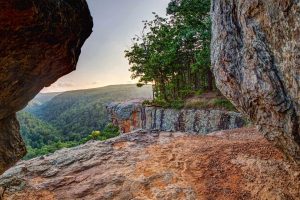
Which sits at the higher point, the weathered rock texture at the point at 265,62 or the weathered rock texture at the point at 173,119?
the weathered rock texture at the point at 265,62

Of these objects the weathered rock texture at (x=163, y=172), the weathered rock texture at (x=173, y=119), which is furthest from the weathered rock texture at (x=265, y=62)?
the weathered rock texture at (x=173, y=119)

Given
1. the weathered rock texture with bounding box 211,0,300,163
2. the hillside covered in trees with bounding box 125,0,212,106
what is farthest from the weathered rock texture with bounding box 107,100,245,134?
the weathered rock texture with bounding box 211,0,300,163

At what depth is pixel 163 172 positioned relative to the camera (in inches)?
421

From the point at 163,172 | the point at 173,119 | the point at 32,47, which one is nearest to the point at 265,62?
the point at 32,47

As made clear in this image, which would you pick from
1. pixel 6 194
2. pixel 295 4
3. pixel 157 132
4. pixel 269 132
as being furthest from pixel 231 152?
pixel 6 194

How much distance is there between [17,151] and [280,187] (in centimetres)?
781

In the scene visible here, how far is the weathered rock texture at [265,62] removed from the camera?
5941 mm

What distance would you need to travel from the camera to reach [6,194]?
10500 millimetres

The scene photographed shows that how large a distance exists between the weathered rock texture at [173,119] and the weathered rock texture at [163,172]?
176 inches

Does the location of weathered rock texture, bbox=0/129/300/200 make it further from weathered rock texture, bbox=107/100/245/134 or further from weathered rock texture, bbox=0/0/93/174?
weathered rock texture, bbox=107/100/245/134

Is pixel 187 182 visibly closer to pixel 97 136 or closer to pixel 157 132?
pixel 157 132

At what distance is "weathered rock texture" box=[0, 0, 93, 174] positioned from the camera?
5.28 m

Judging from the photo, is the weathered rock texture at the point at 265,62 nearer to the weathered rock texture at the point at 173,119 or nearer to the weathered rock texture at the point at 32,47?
the weathered rock texture at the point at 32,47

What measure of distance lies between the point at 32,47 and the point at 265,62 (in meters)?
5.16
